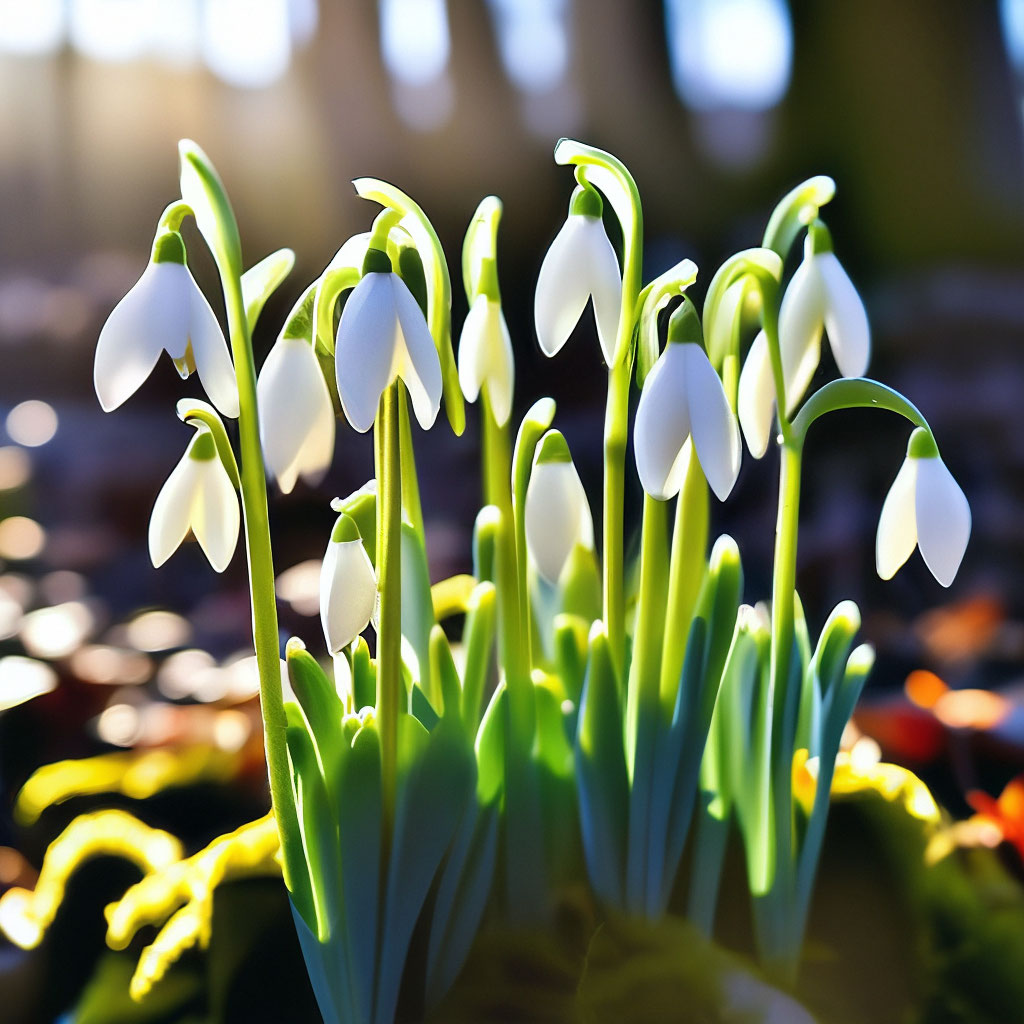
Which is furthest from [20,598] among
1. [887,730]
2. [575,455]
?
[887,730]

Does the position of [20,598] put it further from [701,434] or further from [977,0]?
[977,0]

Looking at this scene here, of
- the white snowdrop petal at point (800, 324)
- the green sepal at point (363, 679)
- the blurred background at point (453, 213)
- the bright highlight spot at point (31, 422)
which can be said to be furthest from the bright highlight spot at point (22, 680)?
the white snowdrop petal at point (800, 324)

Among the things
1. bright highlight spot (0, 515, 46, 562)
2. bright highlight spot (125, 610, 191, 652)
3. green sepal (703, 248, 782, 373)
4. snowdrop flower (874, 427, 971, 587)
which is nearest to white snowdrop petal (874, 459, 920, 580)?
snowdrop flower (874, 427, 971, 587)

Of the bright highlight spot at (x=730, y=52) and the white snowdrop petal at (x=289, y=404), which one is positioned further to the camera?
the bright highlight spot at (x=730, y=52)

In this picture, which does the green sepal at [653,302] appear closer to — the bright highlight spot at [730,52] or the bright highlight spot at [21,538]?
the bright highlight spot at [730,52]

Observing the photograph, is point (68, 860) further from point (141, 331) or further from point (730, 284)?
point (730, 284)

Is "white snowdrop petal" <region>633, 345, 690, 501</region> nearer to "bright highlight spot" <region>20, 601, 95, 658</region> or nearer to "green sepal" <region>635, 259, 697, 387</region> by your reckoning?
"green sepal" <region>635, 259, 697, 387</region>
